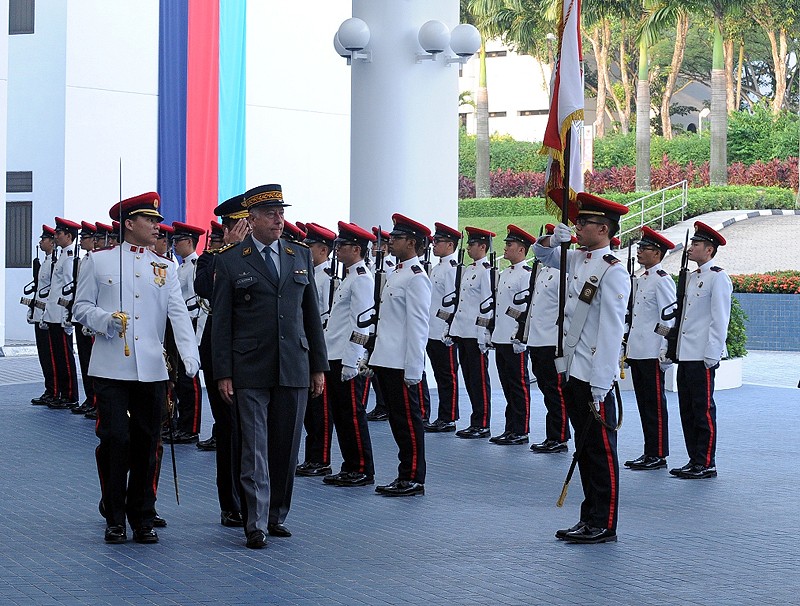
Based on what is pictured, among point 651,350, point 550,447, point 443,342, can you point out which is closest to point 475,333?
point 443,342

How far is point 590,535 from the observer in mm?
7410

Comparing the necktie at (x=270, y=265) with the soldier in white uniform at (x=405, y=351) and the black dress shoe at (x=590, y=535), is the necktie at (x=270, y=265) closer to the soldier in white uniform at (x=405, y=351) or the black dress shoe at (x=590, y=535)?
the soldier in white uniform at (x=405, y=351)

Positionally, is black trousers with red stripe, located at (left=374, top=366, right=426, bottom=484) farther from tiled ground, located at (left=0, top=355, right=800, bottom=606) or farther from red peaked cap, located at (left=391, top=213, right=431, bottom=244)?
red peaked cap, located at (left=391, top=213, right=431, bottom=244)

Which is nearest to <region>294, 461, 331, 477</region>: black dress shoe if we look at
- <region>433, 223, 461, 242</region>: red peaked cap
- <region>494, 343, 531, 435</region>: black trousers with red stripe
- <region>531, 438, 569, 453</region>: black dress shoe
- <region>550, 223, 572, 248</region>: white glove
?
<region>531, 438, 569, 453</region>: black dress shoe

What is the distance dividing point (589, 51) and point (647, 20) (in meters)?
17.2

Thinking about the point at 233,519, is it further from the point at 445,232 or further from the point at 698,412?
the point at 445,232

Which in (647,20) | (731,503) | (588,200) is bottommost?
(731,503)

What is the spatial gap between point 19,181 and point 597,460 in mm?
15738

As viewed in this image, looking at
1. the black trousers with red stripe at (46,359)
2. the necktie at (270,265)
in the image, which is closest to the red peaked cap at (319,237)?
the necktie at (270,265)

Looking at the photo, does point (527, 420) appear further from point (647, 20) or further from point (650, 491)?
point (647, 20)

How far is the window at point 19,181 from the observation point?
21031mm

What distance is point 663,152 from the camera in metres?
46.2

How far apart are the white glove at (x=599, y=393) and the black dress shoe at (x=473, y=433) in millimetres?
4657

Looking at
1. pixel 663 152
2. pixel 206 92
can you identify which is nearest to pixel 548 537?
pixel 206 92
